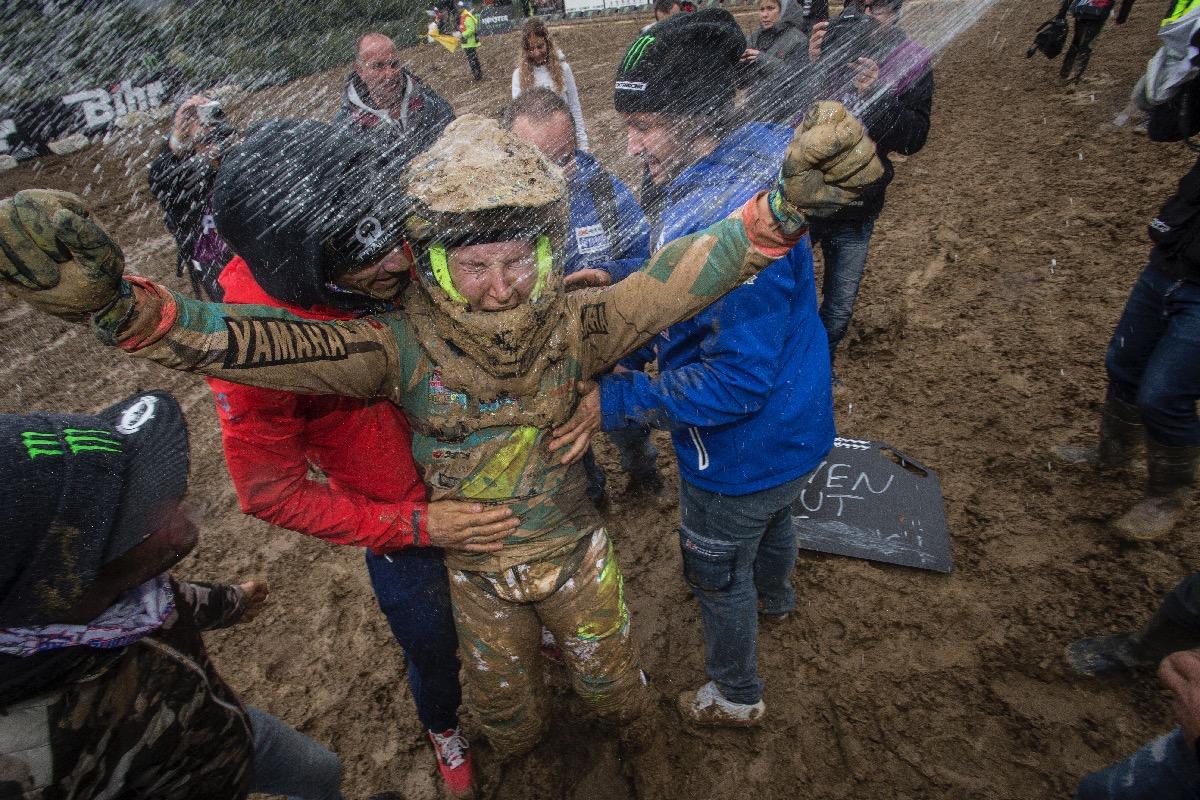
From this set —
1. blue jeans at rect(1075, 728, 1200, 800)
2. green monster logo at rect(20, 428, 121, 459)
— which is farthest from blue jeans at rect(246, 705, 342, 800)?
blue jeans at rect(1075, 728, 1200, 800)

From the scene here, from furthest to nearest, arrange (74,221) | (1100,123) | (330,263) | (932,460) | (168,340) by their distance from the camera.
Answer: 1. (1100,123)
2. (932,460)
3. (330,263)
4. (168,340)
5. (74,221)

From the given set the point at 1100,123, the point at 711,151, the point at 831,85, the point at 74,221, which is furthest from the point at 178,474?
the point at 1100,123

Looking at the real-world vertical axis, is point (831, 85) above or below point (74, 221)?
below

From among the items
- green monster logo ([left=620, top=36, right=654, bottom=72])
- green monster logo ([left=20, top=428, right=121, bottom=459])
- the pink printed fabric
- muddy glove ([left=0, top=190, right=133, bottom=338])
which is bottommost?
the pink printed fabric

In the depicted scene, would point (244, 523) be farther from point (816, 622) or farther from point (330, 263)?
point (816, 622)

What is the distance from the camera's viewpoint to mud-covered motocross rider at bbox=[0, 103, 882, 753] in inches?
48.5

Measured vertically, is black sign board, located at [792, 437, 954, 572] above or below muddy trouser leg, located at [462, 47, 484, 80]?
below

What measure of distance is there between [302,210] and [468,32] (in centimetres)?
837

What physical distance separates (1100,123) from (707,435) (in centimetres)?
828

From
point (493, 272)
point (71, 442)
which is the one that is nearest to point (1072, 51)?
point (493, 272)

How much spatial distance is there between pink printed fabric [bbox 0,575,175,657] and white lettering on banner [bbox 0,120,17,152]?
13030mm

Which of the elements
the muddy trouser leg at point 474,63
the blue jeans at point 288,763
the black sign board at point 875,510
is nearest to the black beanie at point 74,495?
the blue jeans at point 288,763

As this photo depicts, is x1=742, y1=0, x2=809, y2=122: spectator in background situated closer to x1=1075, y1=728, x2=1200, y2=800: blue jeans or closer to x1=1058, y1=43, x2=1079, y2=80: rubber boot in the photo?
x1=1075, y1=728, x2=1200, y2=800: blue jeans

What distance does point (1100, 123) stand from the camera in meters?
7.28
